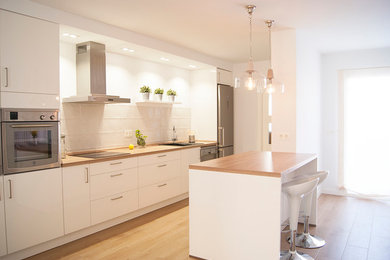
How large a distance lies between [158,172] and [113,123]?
103 cm

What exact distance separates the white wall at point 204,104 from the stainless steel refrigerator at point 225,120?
0.34 feet

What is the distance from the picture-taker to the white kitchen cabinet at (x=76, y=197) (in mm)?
3254

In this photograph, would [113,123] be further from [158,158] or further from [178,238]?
[178,238]

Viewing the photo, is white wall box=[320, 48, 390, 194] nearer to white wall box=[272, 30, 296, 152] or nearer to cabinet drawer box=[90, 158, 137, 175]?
white wall box=[272, 30, 296, 152]

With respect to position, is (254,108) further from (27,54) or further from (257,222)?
(27,54)

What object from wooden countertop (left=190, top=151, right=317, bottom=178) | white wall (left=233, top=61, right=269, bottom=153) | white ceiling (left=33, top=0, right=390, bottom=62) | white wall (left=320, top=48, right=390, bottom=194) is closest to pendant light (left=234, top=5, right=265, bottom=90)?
white ceiling (left=33, top=0, right=390, bottom=62)

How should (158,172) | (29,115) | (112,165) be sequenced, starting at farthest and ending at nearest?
(158,172) < (112,165) < (29,115)

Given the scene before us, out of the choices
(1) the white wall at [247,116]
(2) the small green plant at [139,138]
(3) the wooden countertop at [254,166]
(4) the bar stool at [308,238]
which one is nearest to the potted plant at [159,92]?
(2) the small green plant at [139,138]

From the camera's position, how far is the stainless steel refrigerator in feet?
19.7

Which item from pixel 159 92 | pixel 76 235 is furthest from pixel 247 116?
pixel 76 235

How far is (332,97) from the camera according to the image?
18.4 ft

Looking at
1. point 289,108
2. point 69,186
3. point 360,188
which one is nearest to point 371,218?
point 360,188

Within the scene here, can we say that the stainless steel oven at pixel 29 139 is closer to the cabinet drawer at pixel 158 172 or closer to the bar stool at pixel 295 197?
the cabinet drawer at pixel 158 172

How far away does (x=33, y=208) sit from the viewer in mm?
2971
